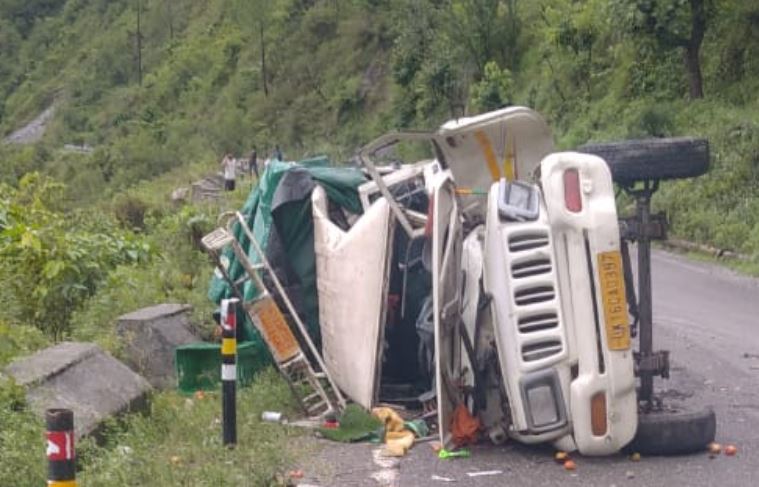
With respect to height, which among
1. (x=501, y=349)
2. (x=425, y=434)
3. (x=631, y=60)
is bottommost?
(x=425, y=434)

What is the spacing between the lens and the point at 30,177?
68.1ft

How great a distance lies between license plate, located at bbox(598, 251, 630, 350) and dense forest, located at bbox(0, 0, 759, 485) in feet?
6.50

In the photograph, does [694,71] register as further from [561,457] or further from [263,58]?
[263,58]

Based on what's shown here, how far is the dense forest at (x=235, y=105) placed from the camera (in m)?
12.3

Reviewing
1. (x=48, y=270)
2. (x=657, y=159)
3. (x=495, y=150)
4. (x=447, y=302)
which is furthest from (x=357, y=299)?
(x=48, y=270)

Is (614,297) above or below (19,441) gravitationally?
above

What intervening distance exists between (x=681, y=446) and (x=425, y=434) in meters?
1.57

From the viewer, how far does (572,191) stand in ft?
23.5

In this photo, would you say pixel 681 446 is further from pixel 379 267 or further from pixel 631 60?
pixel 631 60

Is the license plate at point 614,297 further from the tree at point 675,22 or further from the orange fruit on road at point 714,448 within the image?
the tree at point 675,22

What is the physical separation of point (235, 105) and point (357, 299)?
70894mm

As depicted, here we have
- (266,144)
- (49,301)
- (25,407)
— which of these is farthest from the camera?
(266,144)

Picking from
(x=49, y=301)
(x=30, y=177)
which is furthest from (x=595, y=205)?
(x=30, y=177)

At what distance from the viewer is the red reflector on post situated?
7133 millimetres
